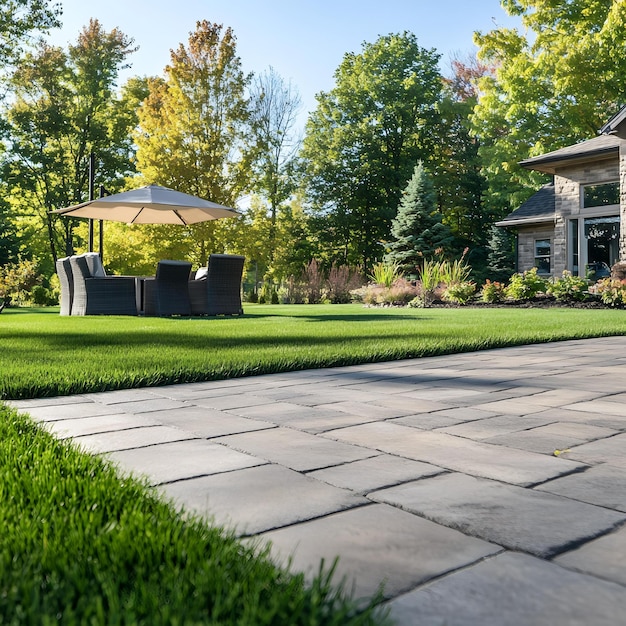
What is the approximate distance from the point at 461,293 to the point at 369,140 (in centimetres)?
1736

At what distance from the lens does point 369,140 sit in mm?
29500

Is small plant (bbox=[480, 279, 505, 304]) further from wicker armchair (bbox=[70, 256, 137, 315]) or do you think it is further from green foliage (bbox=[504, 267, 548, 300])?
wicker armchair (bbox=[70, 256, 137, 315])

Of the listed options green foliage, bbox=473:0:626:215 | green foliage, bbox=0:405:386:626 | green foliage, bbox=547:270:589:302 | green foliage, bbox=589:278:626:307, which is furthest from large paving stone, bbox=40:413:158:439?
green foliage, bbox=473:0:626:215

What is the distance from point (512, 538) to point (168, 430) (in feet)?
4.93

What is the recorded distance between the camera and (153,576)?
3.75 feet

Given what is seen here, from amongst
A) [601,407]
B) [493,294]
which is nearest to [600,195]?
[493,294]

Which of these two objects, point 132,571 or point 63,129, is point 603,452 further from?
point 63,129

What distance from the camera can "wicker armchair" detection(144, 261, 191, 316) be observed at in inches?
392

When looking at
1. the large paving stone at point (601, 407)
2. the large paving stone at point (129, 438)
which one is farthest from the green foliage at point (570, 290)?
the large paving stone at point (129, 438)

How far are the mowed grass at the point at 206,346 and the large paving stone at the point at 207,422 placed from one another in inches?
34.3

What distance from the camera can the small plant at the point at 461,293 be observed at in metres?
13.9

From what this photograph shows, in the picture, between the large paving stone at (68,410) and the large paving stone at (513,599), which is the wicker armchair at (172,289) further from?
the large paving stone at (513,599)

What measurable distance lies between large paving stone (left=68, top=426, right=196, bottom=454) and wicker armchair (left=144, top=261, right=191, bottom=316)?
753cm

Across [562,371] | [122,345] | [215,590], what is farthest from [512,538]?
[122,345]
